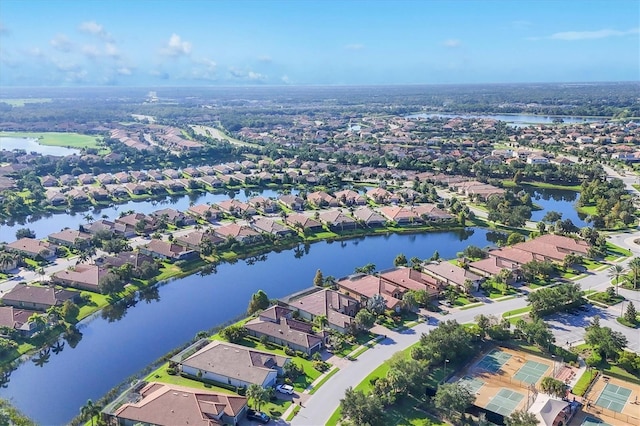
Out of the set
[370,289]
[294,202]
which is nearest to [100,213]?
[294,202]

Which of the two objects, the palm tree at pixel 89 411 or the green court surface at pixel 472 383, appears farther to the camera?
the green court surface at pixel 472 383

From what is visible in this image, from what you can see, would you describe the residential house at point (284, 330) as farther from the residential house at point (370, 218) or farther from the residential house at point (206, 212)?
the residential house at point (206, 212)

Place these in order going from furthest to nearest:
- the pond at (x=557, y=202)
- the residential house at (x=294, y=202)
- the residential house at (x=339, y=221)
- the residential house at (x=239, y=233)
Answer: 1. the residential house at (x=294, y=202)
2. the pond at (x=557, y=202)
3. the residential house at (x=339, y=221)
4. the residential house at (x=239, y=233)

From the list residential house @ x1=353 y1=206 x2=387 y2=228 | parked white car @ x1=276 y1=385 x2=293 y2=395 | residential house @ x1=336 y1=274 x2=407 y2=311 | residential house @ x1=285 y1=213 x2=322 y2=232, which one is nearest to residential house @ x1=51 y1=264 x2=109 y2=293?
residential house @ x1=336 y1=274 x2=407 y2=311

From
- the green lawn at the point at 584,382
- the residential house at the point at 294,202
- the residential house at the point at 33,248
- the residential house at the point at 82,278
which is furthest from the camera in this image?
the residential house at the point at 294,202

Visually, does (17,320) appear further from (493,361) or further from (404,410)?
(493,361)

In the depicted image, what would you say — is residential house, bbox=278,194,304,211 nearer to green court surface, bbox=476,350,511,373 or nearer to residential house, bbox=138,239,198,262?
residential house, bbox=138,239,198,262

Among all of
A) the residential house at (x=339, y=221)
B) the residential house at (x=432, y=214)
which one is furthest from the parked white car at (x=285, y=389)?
the residential house at (x=432, y=214)
